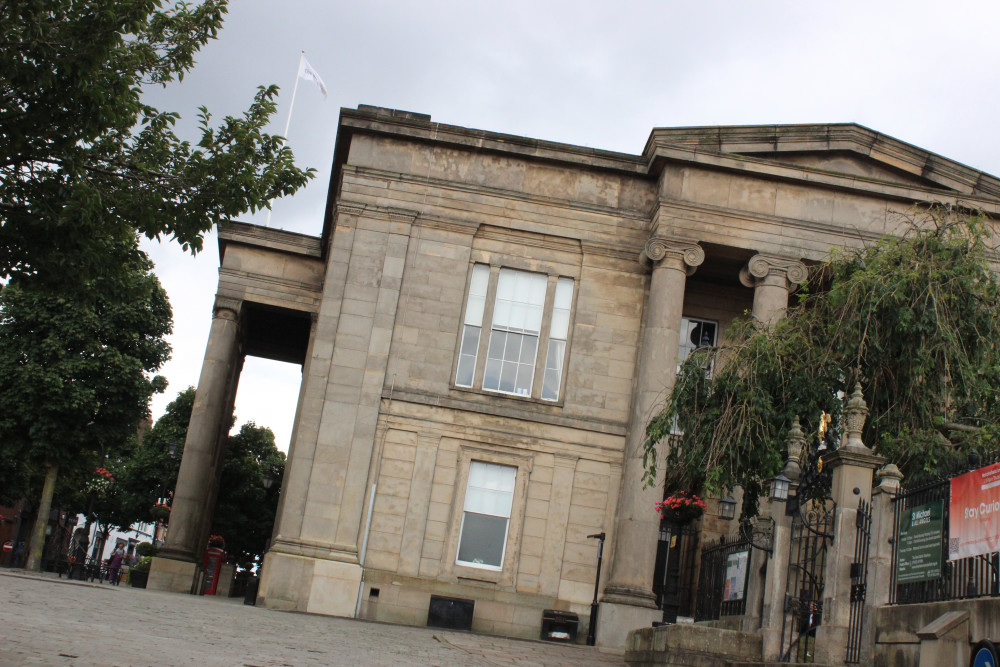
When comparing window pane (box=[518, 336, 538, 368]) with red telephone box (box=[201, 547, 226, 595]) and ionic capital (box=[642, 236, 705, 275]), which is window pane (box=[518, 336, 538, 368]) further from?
red telephone box (box=[201, 547, 226, 595])

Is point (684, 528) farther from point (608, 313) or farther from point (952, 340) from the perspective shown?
point (952, 340)

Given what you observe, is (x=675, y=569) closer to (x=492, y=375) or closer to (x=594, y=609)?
(x=594, y=609)

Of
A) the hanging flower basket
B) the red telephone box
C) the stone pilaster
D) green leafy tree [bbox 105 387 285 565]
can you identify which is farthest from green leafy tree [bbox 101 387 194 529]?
the hanging flower basket

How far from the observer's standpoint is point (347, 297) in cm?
2533

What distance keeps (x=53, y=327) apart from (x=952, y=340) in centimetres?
3302

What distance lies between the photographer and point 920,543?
11133mm

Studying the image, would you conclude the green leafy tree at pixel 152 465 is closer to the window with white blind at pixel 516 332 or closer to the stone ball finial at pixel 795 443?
the window with white blind at pixel 516 332

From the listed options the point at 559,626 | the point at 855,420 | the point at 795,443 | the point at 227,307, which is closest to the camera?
the point at 855,420

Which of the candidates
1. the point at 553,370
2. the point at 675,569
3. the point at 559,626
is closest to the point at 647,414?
the point at 553,370

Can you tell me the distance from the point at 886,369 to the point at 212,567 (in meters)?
24.4

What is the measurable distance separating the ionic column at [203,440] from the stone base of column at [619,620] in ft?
40.1

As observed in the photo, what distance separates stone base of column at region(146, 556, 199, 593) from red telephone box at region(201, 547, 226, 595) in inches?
187

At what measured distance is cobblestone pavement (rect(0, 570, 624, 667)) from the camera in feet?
33.3

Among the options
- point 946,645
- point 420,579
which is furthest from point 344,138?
point 946,645
